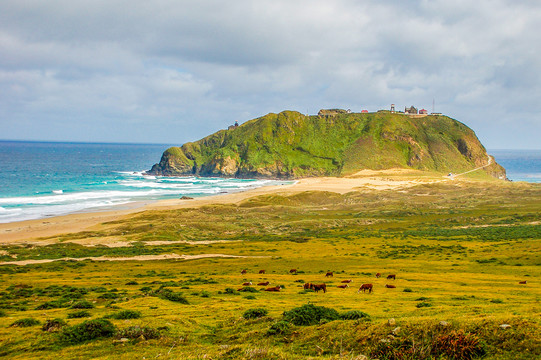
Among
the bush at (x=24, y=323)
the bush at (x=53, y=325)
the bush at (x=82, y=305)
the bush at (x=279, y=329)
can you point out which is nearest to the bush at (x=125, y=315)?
the bush at (x=53, y=325)

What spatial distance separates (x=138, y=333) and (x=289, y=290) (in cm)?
1745

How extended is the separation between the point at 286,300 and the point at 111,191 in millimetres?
145363

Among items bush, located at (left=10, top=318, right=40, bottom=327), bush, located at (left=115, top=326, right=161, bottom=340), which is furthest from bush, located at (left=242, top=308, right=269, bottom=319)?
bush, located at (left=10, top=318, right=40, bottom=327)

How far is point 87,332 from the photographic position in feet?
59.1

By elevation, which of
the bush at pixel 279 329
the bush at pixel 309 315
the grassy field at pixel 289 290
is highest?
the bush at pixel 279 329

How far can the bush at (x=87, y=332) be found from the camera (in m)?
17.7

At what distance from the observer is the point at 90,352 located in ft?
53.0

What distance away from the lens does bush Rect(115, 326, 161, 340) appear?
17.6 m

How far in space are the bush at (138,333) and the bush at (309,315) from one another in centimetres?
635

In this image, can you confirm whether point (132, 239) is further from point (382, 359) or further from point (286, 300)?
point (382, 359)

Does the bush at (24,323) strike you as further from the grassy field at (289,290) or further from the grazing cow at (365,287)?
the grazing cow at (365,287)

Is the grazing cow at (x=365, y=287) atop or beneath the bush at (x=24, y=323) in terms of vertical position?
beneath

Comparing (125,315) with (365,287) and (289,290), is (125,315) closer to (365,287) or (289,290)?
(289,290)

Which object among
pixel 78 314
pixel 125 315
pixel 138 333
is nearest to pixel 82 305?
pixel 78 314
